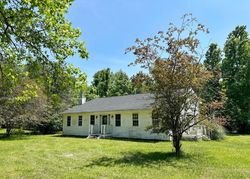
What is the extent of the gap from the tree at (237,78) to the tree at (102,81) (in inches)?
1051

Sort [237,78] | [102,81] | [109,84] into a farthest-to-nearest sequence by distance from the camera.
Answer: [102,81] → [109,84] → [237,78]

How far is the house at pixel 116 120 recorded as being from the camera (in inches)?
768

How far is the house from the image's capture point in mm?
19516

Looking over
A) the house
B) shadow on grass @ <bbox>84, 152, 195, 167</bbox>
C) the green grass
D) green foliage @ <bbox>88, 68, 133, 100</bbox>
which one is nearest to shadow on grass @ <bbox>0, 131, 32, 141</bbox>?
the house

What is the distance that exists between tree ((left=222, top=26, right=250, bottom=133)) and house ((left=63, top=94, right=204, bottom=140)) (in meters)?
14.5

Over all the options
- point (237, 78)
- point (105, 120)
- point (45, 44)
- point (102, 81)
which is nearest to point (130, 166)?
point (45, 44)

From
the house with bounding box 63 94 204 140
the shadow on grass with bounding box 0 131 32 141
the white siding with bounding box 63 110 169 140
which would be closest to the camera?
the white siding with bounding box 63 110 169 140

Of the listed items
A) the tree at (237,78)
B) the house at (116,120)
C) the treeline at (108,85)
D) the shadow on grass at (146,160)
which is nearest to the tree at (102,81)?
the treeline at (108,85)

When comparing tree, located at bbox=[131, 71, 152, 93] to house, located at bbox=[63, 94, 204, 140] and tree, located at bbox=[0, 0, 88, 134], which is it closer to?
tree, located at bbox=[0, 0, 88, 134]

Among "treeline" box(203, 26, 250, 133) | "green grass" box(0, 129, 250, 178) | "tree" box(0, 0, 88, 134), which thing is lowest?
"green grass" box(0, 129, 250, 178)

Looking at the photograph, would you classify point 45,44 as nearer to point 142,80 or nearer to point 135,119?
point 142,80

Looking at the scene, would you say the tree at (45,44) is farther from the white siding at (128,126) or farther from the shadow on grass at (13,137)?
the shadow on grass at (13,137)

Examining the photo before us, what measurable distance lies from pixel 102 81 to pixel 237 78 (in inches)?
1187

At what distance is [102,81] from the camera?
54.8 meters
